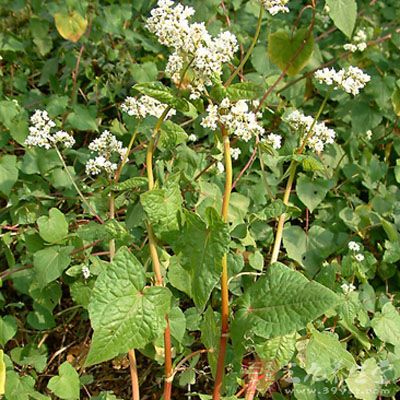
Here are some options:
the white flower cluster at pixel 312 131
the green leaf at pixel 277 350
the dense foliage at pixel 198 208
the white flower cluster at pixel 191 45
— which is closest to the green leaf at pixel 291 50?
the dense foliage at pixel 198 208

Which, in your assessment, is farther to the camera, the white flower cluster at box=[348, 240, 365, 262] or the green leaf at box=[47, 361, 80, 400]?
the white flower cluster at box=[348, 240, 365, 262]

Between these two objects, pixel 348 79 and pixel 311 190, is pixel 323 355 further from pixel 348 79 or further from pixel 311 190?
pixel 311 190

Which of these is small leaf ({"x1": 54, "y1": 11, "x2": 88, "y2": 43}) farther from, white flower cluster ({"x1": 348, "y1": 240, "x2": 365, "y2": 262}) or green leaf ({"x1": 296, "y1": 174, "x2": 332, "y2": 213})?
white flower cluster ({"x1": 348, "y1": 240, "x2": 365, "y2": 262})

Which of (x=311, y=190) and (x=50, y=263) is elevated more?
(x=311, y=190)

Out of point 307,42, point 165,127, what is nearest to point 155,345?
point 165,127

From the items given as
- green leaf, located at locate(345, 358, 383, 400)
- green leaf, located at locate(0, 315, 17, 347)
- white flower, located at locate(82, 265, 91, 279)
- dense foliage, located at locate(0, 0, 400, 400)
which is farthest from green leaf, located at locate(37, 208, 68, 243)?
green leaf, located at locate(345, 358, 383, 400)

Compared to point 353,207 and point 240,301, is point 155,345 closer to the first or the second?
point 240,301

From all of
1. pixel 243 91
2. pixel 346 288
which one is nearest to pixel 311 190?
pixel 346 288
